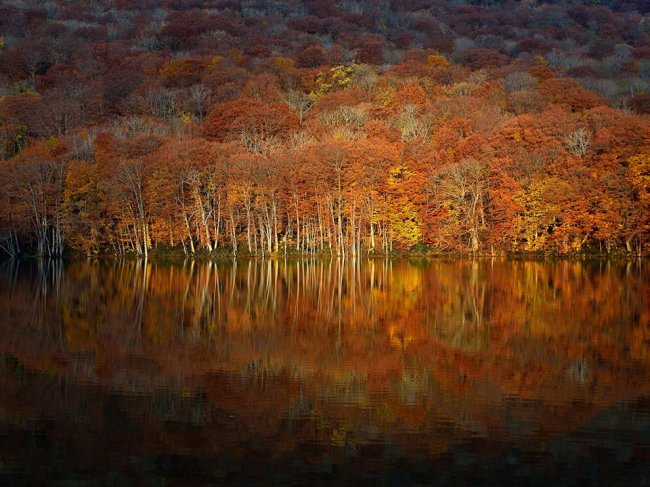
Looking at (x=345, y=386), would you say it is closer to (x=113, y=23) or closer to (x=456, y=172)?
(x=456, y=172)

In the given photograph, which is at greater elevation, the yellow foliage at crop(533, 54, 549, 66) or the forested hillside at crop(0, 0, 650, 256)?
the yellow foliage at crop(533, 54, 549, 66)

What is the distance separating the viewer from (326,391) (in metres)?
13.2

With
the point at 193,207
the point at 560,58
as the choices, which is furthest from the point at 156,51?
the point at 193,207

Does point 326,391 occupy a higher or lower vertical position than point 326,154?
lower

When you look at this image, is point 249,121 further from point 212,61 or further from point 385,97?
point 212,61

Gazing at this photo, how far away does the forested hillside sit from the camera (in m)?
60.3

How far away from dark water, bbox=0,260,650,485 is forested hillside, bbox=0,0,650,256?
3410 cm

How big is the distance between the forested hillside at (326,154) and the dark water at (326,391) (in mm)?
34098

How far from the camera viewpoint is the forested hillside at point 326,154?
60281 mm

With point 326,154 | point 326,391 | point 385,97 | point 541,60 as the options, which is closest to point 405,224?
point 326,154

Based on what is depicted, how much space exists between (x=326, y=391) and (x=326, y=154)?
48577mm

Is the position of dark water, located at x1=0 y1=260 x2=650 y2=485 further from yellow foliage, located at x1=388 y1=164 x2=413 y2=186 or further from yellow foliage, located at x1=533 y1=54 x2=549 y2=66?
yellow foliage, located at x1=533 y1=54 x2=549 y2=66

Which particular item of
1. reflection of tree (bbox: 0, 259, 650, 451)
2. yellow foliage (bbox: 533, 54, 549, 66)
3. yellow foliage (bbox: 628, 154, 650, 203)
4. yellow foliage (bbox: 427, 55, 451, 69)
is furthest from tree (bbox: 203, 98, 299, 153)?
yellow foliage (bbox: 533, 54, 549, 66)

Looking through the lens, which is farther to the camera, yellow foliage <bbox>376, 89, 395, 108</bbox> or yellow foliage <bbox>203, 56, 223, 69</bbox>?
yellow foliage <bbox>203, 56, 223, 69</bbox>
